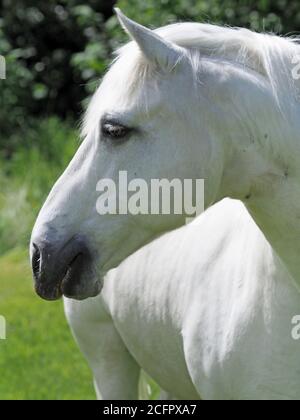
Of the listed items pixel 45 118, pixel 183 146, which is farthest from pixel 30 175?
pixel 183 146

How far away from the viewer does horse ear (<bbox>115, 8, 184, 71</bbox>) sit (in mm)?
2846

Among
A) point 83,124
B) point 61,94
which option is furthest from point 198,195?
point 61,94

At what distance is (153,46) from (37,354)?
13.6ft

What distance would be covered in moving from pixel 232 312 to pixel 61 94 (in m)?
9.04

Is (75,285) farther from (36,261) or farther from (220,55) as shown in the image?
(220,55)

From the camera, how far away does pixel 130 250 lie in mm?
3031

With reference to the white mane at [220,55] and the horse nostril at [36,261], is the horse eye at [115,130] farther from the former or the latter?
the horse nostril at [36,261]

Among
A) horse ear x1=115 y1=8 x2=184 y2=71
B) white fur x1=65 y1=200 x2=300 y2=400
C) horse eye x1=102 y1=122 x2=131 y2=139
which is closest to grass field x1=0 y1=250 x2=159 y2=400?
white fur x1=65 y1=200 x2=300 y2=400

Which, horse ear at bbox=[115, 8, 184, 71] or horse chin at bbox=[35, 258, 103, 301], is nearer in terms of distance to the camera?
horse ear at bbox=[115, 8, 184, 71]

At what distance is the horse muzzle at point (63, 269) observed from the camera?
9.65 ft

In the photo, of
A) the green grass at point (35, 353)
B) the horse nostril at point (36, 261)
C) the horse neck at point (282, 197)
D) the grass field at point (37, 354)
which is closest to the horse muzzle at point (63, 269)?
the horse nostril at point (36, 261)

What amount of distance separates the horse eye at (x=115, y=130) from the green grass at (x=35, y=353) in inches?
120

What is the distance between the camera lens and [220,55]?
2990 millimetres

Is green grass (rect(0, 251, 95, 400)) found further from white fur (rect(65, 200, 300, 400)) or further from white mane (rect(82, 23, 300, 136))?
white mane (rect(82, 23, 300, 136))
